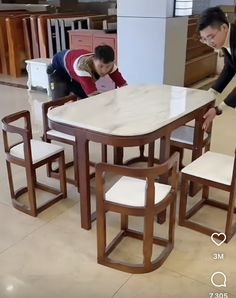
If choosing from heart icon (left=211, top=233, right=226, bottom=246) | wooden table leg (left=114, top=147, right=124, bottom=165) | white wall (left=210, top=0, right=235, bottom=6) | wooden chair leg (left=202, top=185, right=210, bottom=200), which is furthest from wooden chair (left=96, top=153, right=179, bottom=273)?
white wall (left=210, top=0, right=235, bottom=6)

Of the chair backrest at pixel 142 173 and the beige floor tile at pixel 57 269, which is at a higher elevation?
the chair backrest at pixel 142 173

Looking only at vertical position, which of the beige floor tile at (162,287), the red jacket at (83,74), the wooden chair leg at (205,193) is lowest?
the beige floor tile at (162,287)

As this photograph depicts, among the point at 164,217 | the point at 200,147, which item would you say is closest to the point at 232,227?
the point at 164,217

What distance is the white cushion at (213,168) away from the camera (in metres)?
2.10

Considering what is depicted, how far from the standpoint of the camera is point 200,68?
577cm

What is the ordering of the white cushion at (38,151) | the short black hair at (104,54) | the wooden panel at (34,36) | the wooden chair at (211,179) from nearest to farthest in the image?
1. the wooden chair at (211,179)
2. the white cushion at (38,151)
3. the short black hair at (104,54)
4. the wooden panel at (34,36)

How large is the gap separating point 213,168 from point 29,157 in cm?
114

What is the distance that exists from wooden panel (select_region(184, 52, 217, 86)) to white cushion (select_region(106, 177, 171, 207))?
3685 millimetres

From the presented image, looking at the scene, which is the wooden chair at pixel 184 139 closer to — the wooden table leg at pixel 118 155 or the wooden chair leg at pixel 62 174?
the wooden table leg at pixel 118 155

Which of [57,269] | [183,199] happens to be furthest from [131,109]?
[57,269]

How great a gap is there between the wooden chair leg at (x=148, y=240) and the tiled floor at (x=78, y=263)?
82 mm

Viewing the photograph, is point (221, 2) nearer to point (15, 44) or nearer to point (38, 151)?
point (15, 44)

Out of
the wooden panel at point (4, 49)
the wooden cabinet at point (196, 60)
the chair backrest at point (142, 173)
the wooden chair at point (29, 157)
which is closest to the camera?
the chair backrest at point (142, 173)

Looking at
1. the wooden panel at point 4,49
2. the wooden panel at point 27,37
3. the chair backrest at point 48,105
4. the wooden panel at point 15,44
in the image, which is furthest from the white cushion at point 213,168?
the wooden panel at point 4,49
